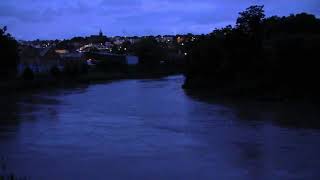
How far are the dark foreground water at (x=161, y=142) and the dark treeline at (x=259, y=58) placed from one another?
3.53 meters

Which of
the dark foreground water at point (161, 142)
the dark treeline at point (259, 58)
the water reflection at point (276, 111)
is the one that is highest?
the dark treeline at point (259, 58)

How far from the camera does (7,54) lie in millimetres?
44781

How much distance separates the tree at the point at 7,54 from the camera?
146 ft

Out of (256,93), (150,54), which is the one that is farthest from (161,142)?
(150,54)

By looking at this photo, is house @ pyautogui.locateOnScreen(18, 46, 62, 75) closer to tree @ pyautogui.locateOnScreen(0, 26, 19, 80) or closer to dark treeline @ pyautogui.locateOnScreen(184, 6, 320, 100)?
tree @ pyautogui.locateOnScreen(0, 26, 19, 80)

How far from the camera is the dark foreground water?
530 inches

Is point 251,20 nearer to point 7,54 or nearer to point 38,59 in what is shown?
point 7,54

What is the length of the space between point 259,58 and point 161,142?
2000 centimetres

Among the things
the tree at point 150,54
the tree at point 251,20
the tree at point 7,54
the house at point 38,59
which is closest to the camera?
the tree at point 251,20

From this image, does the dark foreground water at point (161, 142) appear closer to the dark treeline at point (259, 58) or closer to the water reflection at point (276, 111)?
the water reflection at point (276, 111)

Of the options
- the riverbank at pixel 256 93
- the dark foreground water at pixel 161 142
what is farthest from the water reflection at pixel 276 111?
the riverbank at pixel 256 93

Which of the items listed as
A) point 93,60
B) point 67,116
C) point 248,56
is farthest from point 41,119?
point 93,60

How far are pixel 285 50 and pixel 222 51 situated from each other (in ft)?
23.4

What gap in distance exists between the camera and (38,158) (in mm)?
14898
